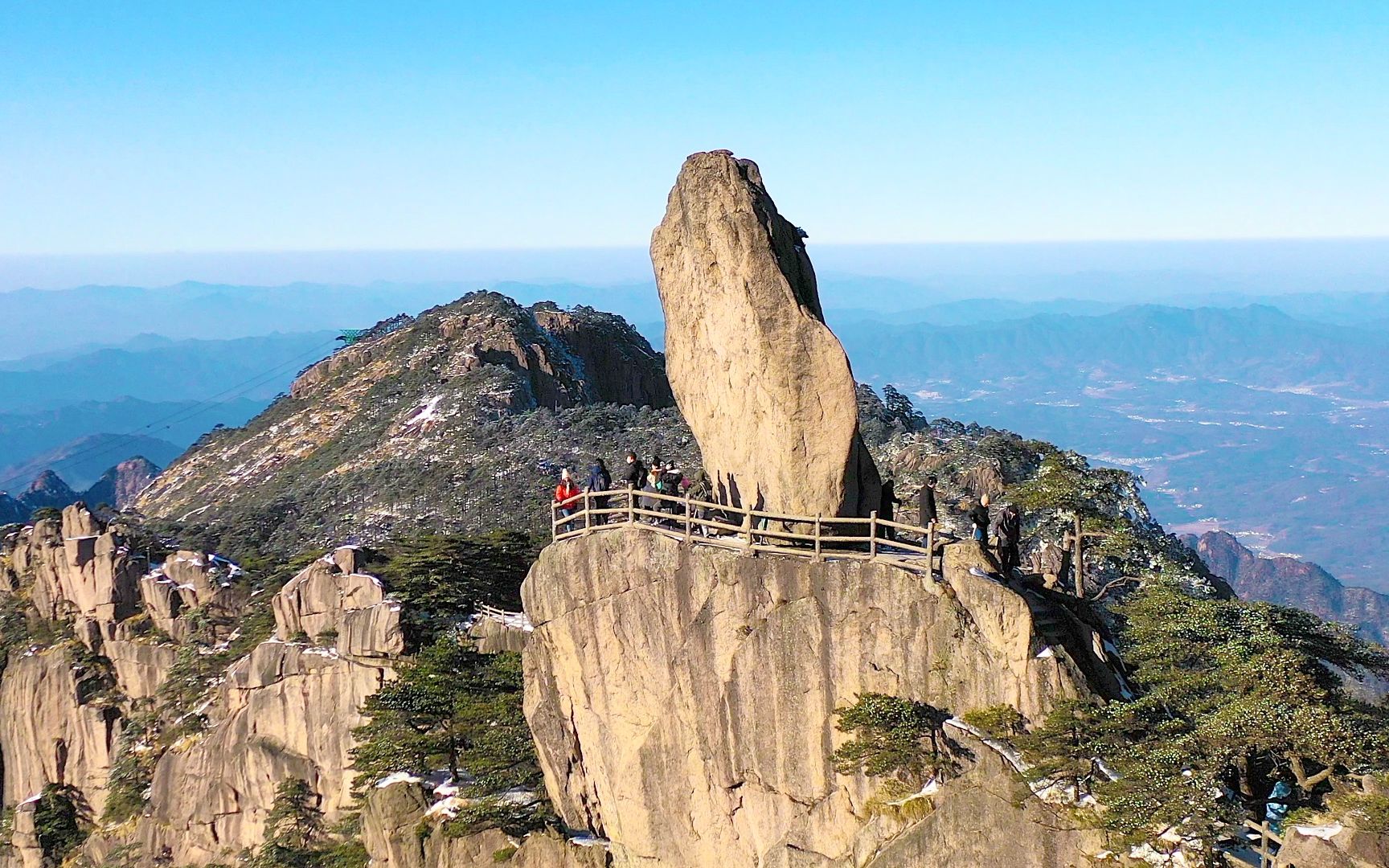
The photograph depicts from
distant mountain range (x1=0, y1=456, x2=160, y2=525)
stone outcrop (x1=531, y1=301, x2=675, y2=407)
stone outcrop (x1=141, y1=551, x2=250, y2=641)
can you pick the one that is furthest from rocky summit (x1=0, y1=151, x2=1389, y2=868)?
distant mountain range (x1=0, y1=456, x2=160, y2=525)

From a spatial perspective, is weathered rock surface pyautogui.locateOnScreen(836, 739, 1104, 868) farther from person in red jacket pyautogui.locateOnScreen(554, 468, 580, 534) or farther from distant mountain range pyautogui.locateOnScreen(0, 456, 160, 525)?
distant mountain range pyautogui.locateOnScreen(0, 456, 160, 525)

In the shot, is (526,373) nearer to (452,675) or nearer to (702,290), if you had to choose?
(452,675)

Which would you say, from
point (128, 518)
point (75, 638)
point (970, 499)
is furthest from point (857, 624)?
point (128, 518)

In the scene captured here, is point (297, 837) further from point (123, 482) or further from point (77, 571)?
point (123, 482)

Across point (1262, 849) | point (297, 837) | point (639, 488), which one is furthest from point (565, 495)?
point (297, 837)

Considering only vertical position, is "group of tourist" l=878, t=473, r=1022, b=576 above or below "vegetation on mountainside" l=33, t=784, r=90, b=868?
above
